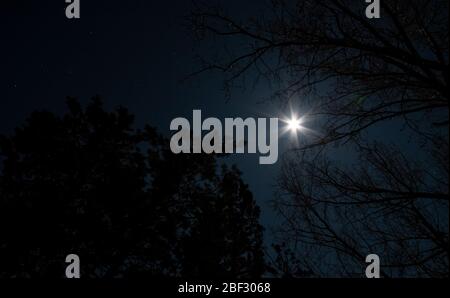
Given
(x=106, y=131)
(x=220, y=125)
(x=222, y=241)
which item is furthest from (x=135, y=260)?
(x=220, y=125)

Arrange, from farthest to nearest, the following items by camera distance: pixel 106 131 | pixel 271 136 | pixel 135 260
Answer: pixel 106 131
pixel 135 260
pixel 271 136

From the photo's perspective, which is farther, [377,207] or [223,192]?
[223,192]

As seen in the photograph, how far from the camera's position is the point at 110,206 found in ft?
32.1

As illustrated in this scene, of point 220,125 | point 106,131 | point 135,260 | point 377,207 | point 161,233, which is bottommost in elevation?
point 135,260

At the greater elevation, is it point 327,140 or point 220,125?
point 220,125

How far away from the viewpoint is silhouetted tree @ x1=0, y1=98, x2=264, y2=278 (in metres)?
9.02

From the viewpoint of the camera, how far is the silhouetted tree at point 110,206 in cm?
902

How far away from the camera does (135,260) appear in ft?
32.3

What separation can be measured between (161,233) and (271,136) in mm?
7904

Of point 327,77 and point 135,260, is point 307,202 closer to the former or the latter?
point 327,77

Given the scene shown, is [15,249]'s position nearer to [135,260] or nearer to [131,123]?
[135,260]
